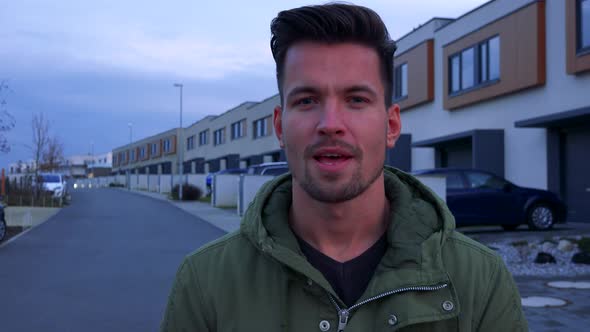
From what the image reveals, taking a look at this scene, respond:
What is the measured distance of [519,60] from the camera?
20078 millimetres

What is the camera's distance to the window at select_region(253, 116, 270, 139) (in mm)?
49153

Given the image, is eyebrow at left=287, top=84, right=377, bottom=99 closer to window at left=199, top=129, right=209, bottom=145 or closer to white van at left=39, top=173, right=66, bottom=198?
white van at left=39, top=173, right=66, bottom=198

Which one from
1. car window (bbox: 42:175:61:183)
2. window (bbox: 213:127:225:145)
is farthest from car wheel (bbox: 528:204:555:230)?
window (bbox: 213:127:225:145)

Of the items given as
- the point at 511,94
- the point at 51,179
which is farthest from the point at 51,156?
the point at 511,94

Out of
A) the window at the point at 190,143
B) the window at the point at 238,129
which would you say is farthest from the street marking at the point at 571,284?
the window at the point at 190,143

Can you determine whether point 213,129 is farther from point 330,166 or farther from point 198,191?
point 330,166

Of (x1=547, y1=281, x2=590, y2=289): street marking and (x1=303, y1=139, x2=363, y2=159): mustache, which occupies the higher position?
(x1=303, y1=139, x2=363, y2=159): mustache

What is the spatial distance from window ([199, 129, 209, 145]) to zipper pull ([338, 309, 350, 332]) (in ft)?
230

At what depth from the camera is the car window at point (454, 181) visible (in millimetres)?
15211

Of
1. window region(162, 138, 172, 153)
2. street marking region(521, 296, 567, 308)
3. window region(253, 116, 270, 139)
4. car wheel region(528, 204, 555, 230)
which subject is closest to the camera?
street marking region(521, 296, 567, 308)

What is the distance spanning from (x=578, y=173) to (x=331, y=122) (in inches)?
714

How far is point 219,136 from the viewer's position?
65.8 meters

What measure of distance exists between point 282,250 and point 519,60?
19.7m

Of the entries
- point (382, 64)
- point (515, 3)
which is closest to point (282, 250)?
point (382, 64)
